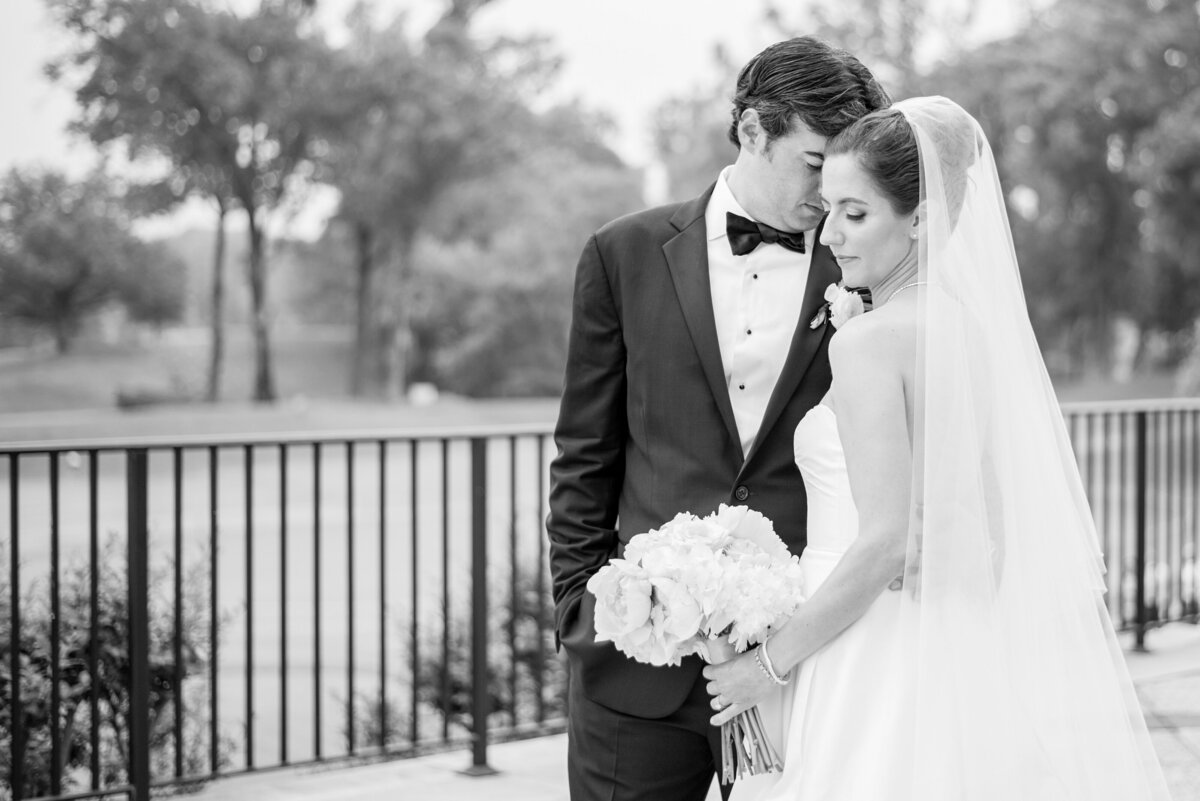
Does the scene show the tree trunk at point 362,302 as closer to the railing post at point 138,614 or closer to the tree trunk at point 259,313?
the tree trunk at point 259,313

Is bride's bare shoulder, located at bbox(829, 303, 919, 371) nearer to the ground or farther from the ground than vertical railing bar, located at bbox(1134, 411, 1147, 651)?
farther from the ground

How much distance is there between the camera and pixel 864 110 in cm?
193

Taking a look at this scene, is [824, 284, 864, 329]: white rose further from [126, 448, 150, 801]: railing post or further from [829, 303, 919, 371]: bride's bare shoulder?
[126, 448, 150, 801]: railing post

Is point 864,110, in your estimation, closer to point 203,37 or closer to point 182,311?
point 203,37

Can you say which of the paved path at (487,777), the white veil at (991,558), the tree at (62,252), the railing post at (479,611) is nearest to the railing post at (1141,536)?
the paved path at (487,777)

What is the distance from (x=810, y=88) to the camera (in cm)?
192

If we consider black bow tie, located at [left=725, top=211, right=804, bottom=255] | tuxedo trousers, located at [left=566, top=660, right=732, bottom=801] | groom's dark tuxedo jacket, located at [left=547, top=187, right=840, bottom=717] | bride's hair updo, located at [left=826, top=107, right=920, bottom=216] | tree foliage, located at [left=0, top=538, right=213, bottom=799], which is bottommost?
tree foliage, located at [left=0, top=538, right=213, bottom=799]

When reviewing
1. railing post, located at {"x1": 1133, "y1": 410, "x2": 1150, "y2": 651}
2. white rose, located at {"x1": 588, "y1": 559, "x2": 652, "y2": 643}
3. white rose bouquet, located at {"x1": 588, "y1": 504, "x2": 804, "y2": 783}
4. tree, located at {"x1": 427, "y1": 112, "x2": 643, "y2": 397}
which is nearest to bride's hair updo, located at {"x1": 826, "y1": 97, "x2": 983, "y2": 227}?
white rose bouquet, located at {"x1": 588, "y1": 504, "x2": 804, "y2": 783}

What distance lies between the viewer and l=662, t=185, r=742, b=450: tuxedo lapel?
2.03m

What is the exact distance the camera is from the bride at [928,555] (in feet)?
5.87

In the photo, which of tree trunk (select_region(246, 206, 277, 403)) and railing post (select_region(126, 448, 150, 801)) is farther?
tree trunk (select_region(246, 206, 277, 403))

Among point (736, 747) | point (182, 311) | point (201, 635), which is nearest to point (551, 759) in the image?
point (201, 635)

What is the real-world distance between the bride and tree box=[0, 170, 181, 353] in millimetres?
33583

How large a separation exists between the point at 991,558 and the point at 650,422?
61 centimetres
